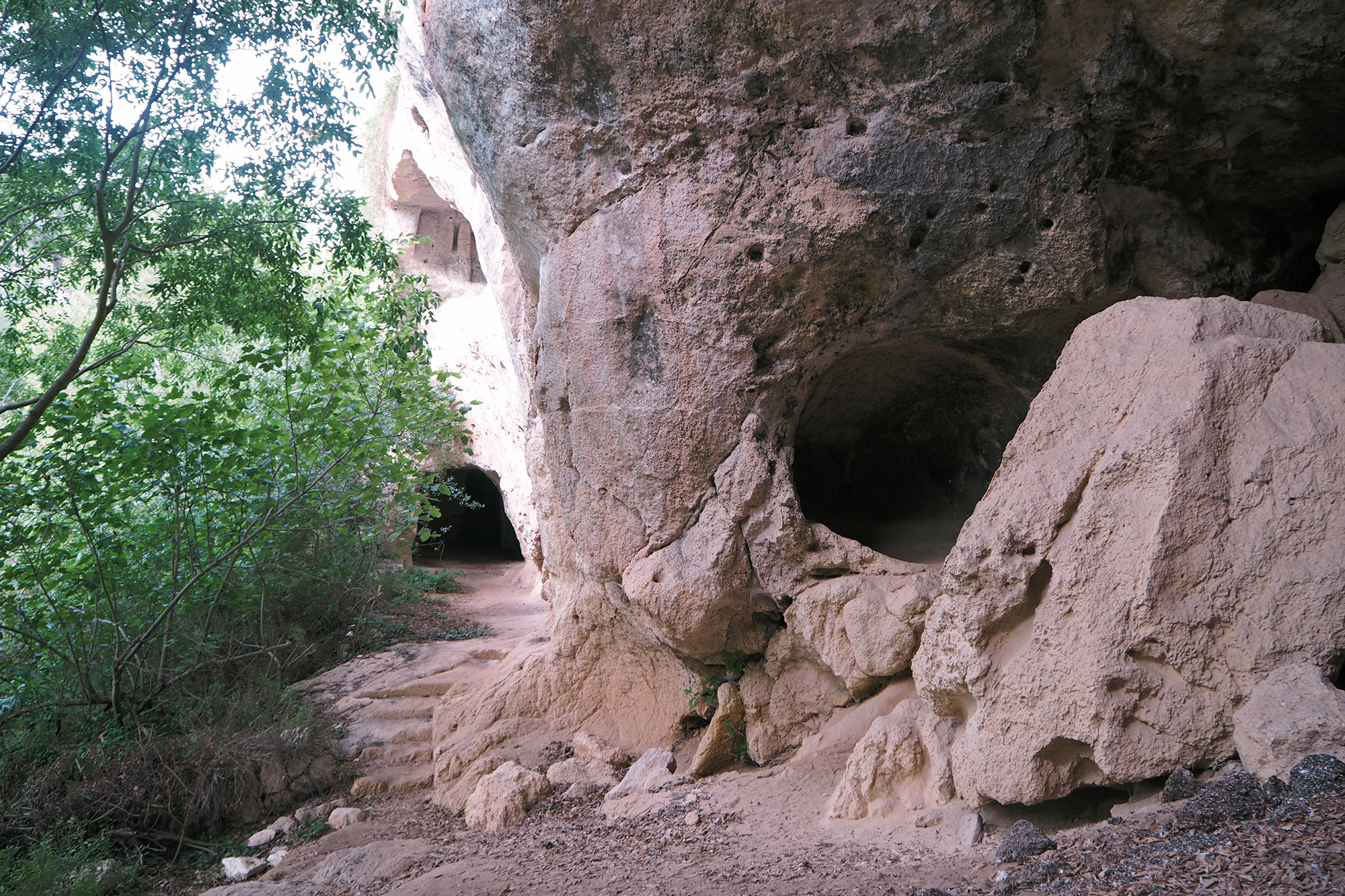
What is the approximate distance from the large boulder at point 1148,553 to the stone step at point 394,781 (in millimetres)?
4375

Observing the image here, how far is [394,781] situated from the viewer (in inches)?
252

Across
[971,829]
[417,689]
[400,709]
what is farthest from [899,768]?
[417,689]

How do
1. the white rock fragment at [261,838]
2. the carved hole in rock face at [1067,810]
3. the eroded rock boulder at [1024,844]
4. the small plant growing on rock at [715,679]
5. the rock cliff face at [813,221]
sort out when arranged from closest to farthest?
1. the eroded rock boulder at [1024,844]
2. the carved hole in rock face at [1067,810]
3. the rock cliff face at [813,221]
4. the small plant growing on rock at [715,679]
5. the white rock fragment at [261,838]

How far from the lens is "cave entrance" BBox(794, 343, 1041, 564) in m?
5.72

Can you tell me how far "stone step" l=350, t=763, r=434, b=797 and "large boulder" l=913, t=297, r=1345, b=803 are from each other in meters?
4.37

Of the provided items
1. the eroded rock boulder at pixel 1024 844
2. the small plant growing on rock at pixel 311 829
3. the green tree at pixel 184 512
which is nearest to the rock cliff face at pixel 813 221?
the eroded rock boulder at pixel 1024 844

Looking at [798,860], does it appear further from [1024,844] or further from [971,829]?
[1024,844]

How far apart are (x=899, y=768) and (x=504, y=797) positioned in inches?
104

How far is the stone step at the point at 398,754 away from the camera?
6672 mm

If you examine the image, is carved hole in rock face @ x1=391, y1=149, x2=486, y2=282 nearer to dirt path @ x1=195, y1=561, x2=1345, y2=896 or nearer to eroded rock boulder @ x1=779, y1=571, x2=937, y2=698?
dirt path @ x1=195, y1=561, x2=1345, y2=896

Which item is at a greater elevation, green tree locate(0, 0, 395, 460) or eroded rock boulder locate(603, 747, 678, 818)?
green tree locate(0, 0, 395, 460)

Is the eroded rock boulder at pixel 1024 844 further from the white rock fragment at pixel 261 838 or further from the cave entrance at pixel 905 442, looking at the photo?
the white rock fragment at pixel 261 838

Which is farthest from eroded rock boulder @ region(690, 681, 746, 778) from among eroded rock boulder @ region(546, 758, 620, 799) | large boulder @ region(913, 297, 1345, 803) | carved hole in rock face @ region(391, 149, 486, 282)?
carved hole in rock face @ region(391, 149, 486, 282)

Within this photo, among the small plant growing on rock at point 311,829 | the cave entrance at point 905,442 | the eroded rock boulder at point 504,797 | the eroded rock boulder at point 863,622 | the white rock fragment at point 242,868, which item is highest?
the cave entrance at point 905,442
